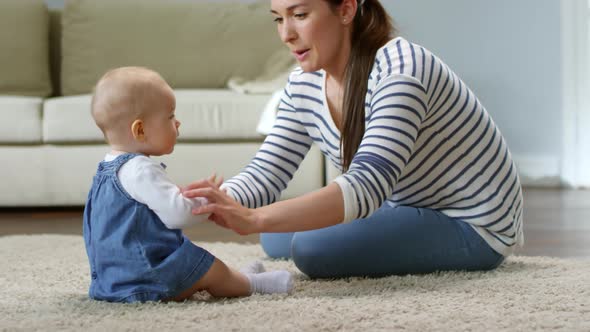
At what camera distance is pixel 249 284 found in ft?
5.41

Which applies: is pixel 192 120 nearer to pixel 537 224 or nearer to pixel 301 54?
pixel 537 224

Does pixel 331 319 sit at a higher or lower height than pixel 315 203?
lower

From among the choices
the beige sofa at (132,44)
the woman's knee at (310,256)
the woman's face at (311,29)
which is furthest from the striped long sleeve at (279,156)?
the beige sofa at (132,44)

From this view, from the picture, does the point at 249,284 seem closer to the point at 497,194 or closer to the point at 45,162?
the point at 497,194

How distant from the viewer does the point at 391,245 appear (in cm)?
184

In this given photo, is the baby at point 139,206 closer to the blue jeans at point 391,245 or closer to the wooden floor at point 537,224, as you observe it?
the blue jeans at point 391,245

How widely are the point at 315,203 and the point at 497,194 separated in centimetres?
51

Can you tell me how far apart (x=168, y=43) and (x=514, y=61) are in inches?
64.2

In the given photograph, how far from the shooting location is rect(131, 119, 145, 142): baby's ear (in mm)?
1510

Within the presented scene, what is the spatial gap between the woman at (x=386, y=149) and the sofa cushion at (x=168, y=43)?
217 centimetres

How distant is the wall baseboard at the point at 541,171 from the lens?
4.19 metres

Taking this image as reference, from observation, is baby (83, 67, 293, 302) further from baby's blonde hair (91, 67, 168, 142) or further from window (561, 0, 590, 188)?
window (561, 0, 590, 188)

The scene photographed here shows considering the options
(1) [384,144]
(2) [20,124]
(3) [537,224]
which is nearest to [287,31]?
(1) [384,144]

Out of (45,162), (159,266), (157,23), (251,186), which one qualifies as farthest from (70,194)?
(159,266)
